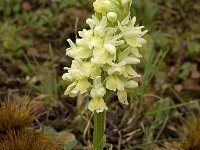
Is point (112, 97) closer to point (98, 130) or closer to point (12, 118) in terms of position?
point (12, 118)

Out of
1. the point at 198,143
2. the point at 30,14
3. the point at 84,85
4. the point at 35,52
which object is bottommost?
the point at 198,143

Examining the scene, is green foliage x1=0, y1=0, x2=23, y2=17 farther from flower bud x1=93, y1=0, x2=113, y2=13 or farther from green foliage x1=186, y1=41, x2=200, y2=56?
flower bud x1=93, y1=0, x2=113, y2=13

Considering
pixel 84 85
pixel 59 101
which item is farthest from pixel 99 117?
pixel 59 101

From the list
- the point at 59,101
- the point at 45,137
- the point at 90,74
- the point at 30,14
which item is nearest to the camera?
the point at 90,74

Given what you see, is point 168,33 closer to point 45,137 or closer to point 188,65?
point 188,65

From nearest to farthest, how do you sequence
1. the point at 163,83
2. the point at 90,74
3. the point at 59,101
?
the point at 90,74, the point at 59,101, the point at 163,83

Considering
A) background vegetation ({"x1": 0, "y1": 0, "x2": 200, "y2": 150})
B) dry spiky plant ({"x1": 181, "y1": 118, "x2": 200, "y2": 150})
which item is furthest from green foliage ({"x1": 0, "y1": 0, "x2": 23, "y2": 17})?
dry spiky plant ({"x1": 181, "y1": 118, "x2": 200, "y2": 150})

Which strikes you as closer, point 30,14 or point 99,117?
→ point 99,117
